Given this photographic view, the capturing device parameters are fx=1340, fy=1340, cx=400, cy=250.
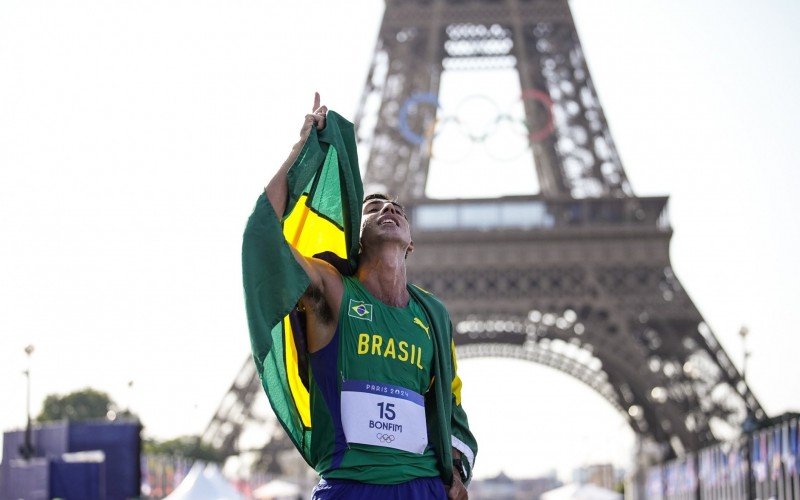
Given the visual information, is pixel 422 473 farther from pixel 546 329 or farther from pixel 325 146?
pixel 546 329

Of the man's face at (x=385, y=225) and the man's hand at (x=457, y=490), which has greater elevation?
the man's face at (x=385, y=225)

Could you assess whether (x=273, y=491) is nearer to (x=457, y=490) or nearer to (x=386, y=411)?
(x=457, y=490)

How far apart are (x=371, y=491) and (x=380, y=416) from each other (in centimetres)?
29

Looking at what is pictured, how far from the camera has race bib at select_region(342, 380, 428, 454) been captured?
202 inches

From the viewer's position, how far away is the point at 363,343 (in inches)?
206

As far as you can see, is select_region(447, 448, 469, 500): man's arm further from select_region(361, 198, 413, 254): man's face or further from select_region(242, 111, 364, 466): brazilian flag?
select_region(361, 198, 413, 254): man's face

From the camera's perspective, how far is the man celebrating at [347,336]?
505cm

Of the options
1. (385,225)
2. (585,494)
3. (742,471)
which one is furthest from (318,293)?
(585,494)

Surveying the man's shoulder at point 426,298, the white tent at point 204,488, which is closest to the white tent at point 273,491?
the white tent at point 204,488

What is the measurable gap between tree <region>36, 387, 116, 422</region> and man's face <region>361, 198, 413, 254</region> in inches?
2638

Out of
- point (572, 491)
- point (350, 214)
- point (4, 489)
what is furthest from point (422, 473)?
point (572, 491)

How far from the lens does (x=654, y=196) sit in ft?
143

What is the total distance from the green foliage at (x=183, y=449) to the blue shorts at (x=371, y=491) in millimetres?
36113

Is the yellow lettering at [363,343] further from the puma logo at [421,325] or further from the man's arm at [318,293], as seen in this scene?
→ the puma logo at [421,325]
